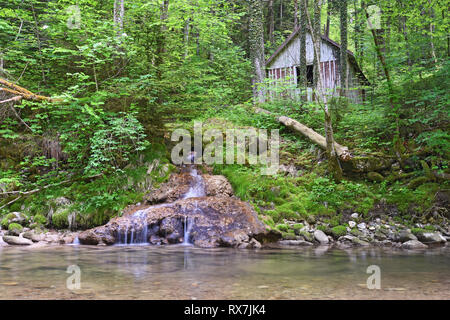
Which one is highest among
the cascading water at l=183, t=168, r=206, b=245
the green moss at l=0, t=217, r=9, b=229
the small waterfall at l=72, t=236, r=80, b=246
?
the cascading water at l=183, t=168, r=206, b=245

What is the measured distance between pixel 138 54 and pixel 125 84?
132 cm

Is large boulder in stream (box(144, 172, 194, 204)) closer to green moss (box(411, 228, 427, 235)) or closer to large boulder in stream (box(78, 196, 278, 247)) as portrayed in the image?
large boulder in stream (box(78, 196, 278, 247))

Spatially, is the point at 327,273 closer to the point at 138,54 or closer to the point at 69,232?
the point at 69,232

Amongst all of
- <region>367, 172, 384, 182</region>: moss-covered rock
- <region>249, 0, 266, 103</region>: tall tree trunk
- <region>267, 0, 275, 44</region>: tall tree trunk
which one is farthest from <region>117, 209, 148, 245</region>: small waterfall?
<region>267, 0, 275, 44</region>: tall tree trunk

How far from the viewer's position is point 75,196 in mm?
9117

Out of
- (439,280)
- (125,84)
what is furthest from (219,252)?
(125,84)

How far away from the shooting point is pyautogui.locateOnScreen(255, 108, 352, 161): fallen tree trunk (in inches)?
346

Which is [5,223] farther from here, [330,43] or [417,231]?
[330,43]
